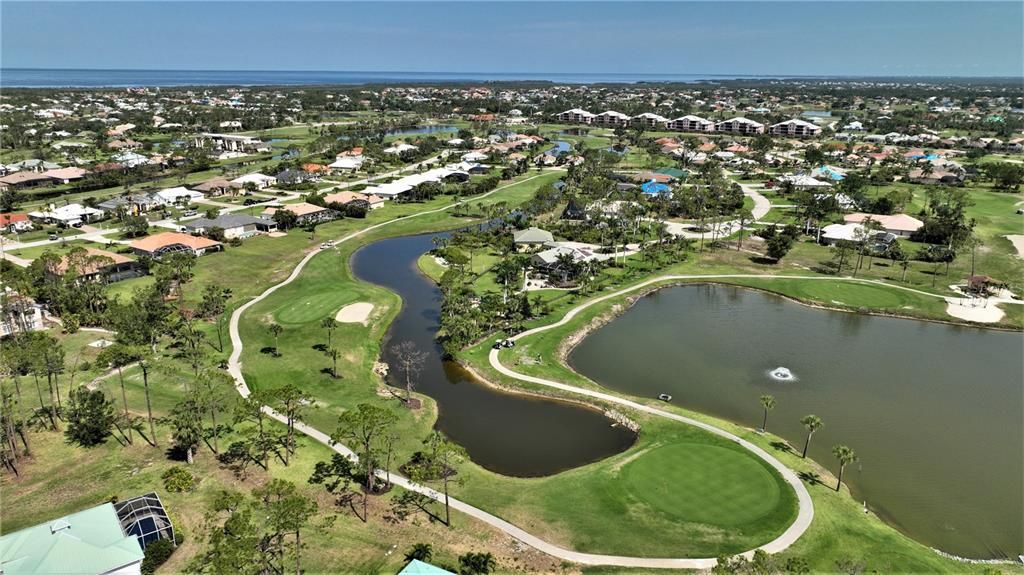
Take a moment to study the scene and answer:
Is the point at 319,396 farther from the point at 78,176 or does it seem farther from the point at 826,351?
the point at 78,176

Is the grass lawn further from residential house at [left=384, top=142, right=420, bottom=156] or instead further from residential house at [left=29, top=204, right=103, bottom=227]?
residential house at [left=384, top=142, right=420, bottom=156]

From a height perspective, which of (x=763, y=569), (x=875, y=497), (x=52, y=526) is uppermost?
(x=763, y=569)

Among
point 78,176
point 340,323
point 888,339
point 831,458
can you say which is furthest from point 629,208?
point 78,176

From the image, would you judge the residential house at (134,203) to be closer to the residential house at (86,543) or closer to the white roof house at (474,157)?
the white roof house at (474,157)

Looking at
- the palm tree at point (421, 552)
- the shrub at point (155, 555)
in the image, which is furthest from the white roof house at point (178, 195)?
the palm tree at point (421, 552)

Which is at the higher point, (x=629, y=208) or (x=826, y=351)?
(x=629, y=208)

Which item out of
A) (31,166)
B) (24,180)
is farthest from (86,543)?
(31,166)

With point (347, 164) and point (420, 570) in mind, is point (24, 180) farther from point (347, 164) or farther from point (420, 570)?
point (420, 570)
